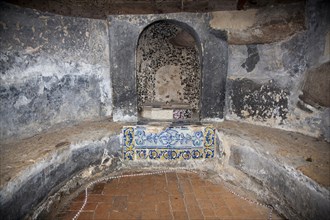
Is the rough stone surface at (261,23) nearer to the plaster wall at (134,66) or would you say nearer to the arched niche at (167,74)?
the plaster wall at (134,66)

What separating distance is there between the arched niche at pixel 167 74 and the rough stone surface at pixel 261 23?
0.82 m

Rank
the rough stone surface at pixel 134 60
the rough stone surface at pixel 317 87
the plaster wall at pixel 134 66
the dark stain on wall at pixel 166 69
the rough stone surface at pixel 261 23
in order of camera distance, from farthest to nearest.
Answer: the dark stain on wall at pixel 166 69 < the rough stone surface at pixel 134 60 < the rough stone surface at pixel 261 23 < the plaster wall at pixel 134 66 < the rough stone surface at pixel 317 87

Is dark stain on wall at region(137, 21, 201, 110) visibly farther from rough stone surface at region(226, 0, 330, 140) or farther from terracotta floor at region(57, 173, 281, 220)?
terracotta floor at region(57, 173, 281, 220)

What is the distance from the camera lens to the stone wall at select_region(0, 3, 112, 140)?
261cm

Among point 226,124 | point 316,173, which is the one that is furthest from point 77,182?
point 316,173

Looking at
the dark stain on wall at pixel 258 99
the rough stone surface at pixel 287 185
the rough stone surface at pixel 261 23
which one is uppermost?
the rough stone surface at pixel 261 23

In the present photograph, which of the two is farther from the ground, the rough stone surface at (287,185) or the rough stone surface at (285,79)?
the rough stone surface at (285,79)

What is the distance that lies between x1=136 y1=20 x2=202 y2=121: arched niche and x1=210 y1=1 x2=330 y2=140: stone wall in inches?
31.5

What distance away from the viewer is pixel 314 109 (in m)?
2.82

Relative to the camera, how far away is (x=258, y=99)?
344cm

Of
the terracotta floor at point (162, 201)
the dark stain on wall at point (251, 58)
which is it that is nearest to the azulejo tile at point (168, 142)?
the terracotta floor at point (162, 201)

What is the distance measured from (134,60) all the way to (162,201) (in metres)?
2.02

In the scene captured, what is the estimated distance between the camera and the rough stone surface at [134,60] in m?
3.38

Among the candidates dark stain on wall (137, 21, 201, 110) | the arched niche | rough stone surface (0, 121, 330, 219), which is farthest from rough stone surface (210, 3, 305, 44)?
rough stone surface (0, 121, 330, 219)
